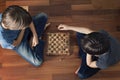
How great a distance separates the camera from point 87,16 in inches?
60.0

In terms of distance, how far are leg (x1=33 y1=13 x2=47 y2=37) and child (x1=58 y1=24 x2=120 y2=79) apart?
107mm

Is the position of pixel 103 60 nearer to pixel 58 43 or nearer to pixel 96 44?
pixel 96 44

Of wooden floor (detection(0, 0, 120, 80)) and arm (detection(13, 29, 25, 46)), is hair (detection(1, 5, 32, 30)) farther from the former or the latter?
wooden floor (detection(0, 0, 120, 80))

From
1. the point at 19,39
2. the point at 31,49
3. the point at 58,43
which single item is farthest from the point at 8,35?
the point at 58,43

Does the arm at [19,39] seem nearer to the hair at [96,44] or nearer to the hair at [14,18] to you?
the hair at [14,18]

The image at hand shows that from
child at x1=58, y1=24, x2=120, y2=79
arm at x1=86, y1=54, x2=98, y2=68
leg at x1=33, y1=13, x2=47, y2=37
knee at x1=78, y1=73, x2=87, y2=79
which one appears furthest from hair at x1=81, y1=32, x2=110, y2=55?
leg at x1=33, y1=13, x2=47, y2=37

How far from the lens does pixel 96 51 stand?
1.07 meters

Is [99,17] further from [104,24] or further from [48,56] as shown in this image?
[48,56]

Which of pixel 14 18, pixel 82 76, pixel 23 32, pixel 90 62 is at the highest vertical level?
pixel 14 18

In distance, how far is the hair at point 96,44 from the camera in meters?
1.05

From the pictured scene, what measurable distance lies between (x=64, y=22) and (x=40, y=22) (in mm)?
163

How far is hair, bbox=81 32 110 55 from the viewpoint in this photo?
105cm

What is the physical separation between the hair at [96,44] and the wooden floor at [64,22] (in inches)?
12.5

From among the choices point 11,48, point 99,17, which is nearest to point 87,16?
point 99,17
